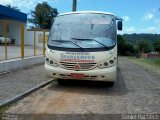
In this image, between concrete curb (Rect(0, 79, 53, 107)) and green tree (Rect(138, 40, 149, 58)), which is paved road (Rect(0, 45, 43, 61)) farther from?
green tree (Rect(138, 40, 149, 58))

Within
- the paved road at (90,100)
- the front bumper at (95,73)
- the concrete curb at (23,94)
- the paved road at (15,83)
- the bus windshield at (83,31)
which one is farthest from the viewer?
the bus windshield at (83,31)

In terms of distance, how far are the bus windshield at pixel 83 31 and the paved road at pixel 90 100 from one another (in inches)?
59.7

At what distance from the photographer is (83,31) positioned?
11.6 meters

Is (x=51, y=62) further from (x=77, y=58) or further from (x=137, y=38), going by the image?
(x=137, y=38)

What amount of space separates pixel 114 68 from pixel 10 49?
604 centimetres

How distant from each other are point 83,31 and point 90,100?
3.06m

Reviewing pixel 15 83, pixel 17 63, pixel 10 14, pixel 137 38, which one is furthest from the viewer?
pixel 137 38

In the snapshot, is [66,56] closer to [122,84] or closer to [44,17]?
[122,84]

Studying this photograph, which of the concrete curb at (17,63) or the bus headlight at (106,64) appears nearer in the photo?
the bus headlight at (106,64)

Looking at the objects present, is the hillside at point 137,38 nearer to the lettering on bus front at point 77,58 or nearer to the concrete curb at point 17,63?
the concrete curb at point 17,63

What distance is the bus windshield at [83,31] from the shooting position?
36.3 feet

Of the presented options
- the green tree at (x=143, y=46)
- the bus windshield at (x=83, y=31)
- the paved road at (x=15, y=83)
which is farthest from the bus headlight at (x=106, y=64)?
the green tree at (x=143, y=46)

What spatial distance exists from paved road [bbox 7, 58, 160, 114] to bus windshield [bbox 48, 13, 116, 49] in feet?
4.98

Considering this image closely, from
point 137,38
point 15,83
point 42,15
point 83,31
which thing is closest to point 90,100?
point 83,31
